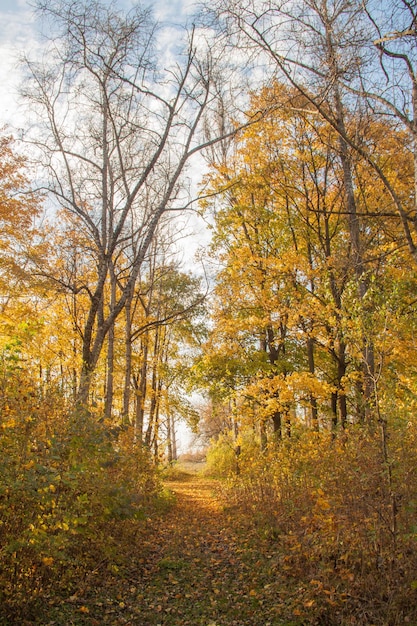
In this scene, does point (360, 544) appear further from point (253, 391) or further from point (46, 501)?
point (253, 391)

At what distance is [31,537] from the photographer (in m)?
3.59

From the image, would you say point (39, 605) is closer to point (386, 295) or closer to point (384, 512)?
point (384, 512)

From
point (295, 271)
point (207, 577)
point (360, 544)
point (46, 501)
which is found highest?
point (295, 271)

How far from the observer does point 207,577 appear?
539cm

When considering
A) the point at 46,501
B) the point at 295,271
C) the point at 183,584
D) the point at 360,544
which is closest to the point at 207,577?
the point at 183,584

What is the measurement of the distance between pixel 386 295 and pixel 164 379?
1457 centimetres

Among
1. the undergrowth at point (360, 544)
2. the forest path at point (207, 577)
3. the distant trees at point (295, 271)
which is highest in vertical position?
the distant trees at point (295, 271)

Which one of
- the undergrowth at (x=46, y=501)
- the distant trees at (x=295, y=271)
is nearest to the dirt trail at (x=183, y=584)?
the undergrowth at (x=46, y=501)

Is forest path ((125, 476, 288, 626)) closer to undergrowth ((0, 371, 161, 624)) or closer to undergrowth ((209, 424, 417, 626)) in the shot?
undergrowth ((209, 424, 417, 626))

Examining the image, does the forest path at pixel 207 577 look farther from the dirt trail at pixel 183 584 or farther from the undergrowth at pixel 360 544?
the undergrowth at pixel 360 544

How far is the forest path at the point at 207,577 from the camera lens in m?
4.29

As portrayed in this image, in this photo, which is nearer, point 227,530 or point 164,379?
point 227,530

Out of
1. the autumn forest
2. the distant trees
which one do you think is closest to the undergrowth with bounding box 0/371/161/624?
the autumn forest

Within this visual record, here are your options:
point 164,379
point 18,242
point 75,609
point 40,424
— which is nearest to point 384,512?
point 75,609
